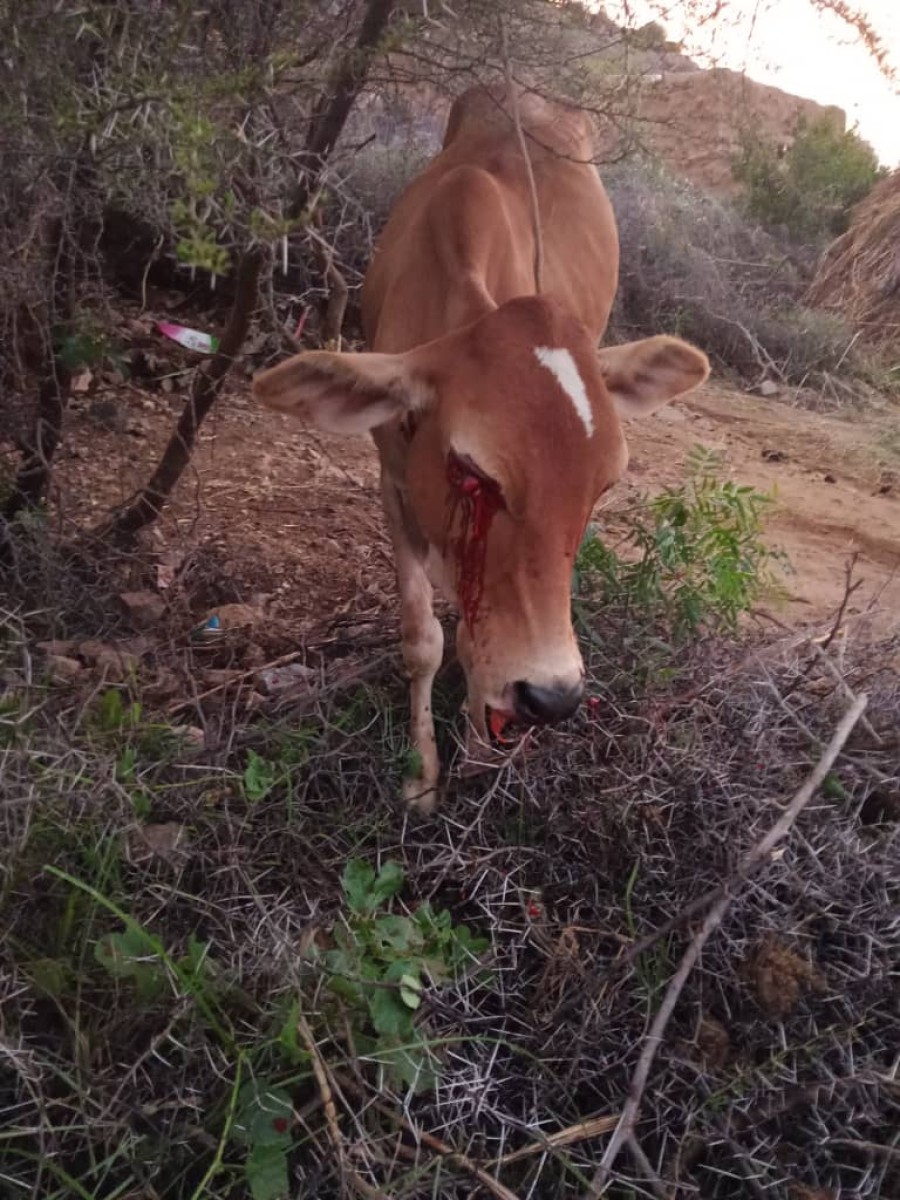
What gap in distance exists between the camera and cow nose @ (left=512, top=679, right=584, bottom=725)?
228 centimetres

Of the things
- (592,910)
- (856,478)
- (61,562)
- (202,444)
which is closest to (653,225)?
(856,478)

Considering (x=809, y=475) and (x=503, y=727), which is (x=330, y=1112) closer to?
(x=503, y=727)

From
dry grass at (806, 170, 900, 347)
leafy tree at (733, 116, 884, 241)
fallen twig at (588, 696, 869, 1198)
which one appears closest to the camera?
fallen twig at (588, 696, 869, 1198)

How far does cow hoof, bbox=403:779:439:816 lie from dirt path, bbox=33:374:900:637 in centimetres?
82

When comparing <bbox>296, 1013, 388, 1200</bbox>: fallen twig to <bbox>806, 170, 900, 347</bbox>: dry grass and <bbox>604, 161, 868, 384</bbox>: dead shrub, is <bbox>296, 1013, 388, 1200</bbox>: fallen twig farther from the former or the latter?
<bbox>806, 170, 900, 347</bbox>: dry grass

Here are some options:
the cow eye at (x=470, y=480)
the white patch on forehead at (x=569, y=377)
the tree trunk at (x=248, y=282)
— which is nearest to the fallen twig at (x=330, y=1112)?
the cow eye at (x=470, y=480)

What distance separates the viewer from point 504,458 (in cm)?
230

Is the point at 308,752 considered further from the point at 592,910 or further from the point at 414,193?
the point at 414,193

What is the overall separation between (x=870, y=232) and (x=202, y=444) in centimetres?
876

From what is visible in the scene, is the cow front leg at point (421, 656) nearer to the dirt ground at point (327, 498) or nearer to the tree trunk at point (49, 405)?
the dirt ground at point (327, 498)

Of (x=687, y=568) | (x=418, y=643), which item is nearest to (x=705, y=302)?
(x=687, y=568)

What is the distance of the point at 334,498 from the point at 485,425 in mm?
2670

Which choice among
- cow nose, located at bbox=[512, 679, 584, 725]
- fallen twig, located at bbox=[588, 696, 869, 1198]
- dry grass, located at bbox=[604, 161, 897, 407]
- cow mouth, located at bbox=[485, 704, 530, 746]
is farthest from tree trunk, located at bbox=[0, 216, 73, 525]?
dry grass, located at bbox=[604, 161, 897, 407]

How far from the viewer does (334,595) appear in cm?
406
